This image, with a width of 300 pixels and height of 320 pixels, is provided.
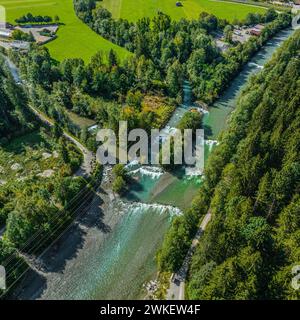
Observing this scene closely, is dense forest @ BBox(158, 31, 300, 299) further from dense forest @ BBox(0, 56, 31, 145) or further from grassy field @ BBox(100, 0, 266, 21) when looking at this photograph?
grassy field @ BBox(100, 0, 266, 21)

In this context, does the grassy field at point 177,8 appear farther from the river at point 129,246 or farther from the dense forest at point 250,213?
the river at point 129,246

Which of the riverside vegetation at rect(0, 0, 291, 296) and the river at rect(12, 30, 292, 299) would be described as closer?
the river at rect(12, 30, 292, 299)

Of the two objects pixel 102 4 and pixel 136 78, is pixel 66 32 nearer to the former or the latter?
pixel 102 4

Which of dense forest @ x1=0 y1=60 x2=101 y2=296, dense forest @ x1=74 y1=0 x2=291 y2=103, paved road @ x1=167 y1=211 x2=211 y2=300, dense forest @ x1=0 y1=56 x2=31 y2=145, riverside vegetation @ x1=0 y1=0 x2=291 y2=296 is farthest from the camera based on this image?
dense forest @ x1=74 y1=0 x2=291 y2=103

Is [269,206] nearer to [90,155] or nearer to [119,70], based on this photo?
[90,155]

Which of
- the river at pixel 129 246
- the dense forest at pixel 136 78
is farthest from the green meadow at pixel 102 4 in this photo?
the river at pixel 129 246

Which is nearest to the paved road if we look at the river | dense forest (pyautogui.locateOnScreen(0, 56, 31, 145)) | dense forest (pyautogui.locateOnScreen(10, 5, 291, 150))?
the river
